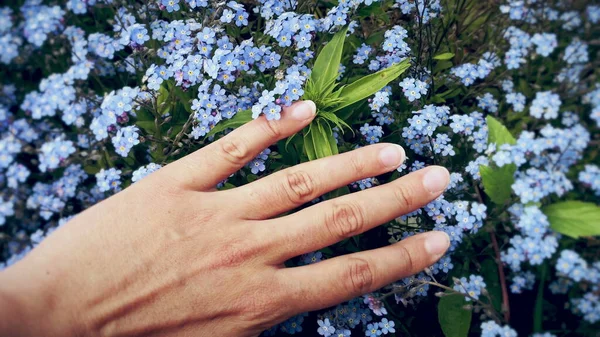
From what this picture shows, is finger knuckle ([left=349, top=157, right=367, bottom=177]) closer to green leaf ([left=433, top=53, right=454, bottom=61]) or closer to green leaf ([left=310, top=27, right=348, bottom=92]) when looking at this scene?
green leaf ([left=310, top=27, right=348, bottom=92])

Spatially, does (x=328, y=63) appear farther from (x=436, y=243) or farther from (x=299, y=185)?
(x=436, y=243)

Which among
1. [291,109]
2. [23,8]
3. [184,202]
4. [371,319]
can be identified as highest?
[23,8]

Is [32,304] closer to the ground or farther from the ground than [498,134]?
closer to the ground

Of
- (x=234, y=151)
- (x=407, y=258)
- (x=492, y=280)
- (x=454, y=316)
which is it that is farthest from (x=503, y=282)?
(x=234, y=151)

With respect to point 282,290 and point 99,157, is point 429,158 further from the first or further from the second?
point 99,157

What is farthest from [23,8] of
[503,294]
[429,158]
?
[503,294]

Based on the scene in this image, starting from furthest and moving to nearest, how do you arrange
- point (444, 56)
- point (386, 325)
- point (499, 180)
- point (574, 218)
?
point (444, 56) < point (386, 325) < point (499, 180) < point (574, 218)

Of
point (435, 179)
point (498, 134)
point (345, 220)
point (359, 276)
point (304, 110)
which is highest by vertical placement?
point (304, 110)
